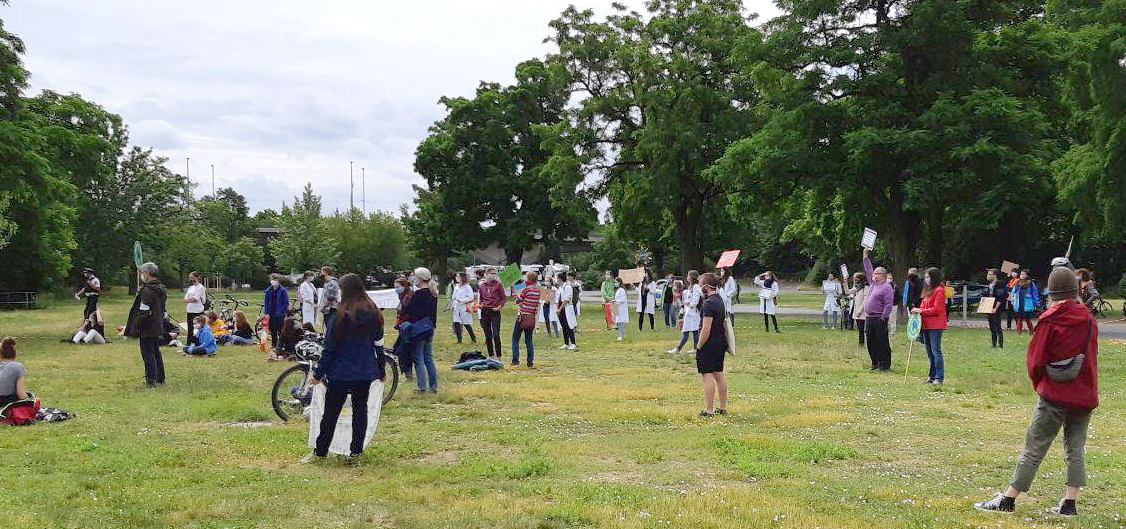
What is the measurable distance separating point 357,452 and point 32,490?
244 cm

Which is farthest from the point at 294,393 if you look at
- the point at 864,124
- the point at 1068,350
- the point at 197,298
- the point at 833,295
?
the point at 864,124

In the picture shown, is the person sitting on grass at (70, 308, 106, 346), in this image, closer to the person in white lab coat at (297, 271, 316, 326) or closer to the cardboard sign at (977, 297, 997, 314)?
the person in white lab coat at (297, 271, 316, 326)

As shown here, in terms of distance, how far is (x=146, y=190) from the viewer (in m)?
61.5

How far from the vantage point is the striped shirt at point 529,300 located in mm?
15547

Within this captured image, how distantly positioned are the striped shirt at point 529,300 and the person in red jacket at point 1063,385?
10007mm

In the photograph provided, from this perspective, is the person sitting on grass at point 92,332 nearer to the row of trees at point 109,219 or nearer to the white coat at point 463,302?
the row of trees at point 109,219

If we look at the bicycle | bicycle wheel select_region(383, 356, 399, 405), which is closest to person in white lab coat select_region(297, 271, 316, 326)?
bicycle wheel select_region(383, 356, 399, 405)

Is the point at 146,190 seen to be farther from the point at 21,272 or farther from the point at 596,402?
the point at 596,402

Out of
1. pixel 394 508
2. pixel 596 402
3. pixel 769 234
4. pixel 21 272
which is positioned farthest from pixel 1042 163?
pixel 769 234

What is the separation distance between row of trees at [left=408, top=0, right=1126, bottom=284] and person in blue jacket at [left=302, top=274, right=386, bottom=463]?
19.9 metres

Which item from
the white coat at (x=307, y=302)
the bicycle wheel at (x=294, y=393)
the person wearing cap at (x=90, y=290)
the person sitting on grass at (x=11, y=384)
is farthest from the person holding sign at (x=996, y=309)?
the person wearing cap at (x=90, y=290)

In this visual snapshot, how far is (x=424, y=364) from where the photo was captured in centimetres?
1210

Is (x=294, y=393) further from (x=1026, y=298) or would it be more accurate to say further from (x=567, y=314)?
(x=1026, y=298)

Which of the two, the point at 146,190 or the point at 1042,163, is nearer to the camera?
the point at 1042,163
